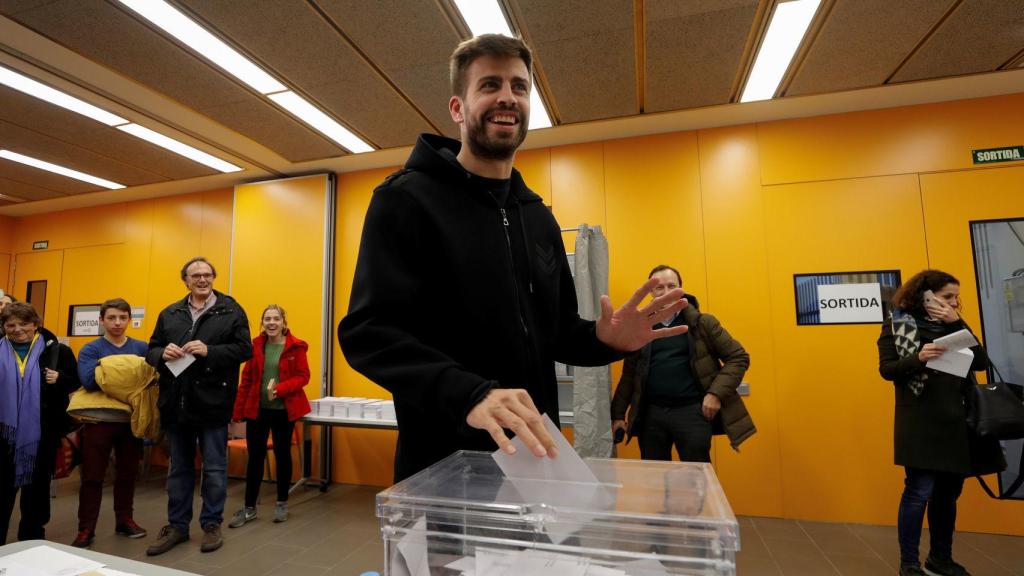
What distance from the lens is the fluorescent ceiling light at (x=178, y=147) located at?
13.1 ft

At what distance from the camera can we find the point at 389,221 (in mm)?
850

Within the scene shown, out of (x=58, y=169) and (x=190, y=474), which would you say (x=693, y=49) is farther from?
(x=58, y=169)

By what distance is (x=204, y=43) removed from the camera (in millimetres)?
2797

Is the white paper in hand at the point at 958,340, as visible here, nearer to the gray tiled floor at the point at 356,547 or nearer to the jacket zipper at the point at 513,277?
the gray tiled floor at the point at 356,547

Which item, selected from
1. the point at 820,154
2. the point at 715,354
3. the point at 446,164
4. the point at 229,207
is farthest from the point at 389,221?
the point at 229,207

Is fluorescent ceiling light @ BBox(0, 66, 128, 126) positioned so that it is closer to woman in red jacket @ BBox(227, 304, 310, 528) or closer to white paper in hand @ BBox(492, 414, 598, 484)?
woman in red jacket @ BBox(227, 304, 310, 528)

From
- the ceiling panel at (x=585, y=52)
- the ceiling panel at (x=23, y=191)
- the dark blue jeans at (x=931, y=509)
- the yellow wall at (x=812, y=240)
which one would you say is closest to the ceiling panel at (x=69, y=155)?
the ceiling panel at (x=23, y=191)

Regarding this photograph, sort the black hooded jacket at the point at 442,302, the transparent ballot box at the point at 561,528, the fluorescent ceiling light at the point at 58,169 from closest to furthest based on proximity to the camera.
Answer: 1. the transparent ballot box at the point at 561,528
2. the black hooded jacket at the point at 442,302
3. the fluorescent ceiling light at the point at 58,169

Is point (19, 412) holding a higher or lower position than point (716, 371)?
lower

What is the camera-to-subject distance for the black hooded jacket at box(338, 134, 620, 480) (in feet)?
2.40

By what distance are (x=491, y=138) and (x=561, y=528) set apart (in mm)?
686

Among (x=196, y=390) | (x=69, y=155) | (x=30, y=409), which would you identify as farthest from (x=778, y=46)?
(x=69, y=155)

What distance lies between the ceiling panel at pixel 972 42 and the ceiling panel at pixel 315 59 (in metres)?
3.38

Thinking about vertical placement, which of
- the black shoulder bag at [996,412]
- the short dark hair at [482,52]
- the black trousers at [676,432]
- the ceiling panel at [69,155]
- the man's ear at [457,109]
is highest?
the ceiling panel at [69,155]
